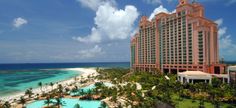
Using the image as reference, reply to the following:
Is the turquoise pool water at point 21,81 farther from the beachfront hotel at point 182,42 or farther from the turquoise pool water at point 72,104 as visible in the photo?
the beachfront hotel at point 182,42

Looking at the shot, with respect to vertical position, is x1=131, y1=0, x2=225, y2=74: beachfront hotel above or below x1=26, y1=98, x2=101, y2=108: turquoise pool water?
above

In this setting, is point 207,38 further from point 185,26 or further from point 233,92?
point 233,92

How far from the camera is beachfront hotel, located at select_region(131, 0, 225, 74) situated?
74062 mm

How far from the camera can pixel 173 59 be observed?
84.8m

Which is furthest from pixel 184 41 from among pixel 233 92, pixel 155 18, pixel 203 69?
pixel 233 92

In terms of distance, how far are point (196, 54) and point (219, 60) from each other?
20.8 m

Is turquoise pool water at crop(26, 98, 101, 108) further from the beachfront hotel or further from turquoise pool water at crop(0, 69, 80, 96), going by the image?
the beachfront hotel

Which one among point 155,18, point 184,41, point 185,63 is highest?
point 155,18

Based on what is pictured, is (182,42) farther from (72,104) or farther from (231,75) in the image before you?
(72,104)

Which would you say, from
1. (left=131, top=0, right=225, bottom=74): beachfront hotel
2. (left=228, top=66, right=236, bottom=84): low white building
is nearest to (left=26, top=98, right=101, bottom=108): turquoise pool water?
(left=228, top=66, right=236, bottom=84): low white building

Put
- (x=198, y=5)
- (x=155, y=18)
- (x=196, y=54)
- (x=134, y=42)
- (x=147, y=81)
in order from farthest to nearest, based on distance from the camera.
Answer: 1. (x=134, y=42)
2. (x=155, y=18)
3. (x=198, y=5)
4. (x=196, y=54)
5. (x=147, y=81)

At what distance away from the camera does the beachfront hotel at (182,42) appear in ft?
243

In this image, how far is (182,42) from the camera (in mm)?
80062

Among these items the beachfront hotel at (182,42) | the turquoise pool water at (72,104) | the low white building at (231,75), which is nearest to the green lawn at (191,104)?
the turquoise pool water at (72,104)
